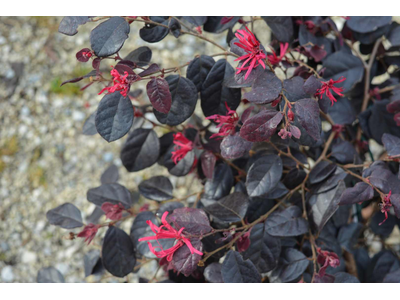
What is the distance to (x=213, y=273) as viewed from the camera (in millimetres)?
736

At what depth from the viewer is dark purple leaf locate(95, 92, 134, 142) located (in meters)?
0.59

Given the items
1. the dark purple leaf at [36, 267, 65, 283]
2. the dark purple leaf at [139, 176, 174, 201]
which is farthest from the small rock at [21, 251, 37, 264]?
the dark purple leaf at [139, 176, 174, 201]

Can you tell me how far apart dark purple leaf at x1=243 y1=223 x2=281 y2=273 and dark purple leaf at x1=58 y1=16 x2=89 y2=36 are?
45cm

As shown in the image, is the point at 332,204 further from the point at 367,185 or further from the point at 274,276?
the point at 274,276

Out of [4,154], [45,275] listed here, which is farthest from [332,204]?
[4,154]

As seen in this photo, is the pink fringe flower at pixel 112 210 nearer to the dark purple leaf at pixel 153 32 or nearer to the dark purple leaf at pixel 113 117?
the dark purple leaf at pixel 113 117

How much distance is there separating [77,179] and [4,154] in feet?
1.29

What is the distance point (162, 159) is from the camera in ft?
2.89

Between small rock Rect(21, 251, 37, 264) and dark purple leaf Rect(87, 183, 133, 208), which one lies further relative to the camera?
small rock Rect(21, 251, 37, 264)

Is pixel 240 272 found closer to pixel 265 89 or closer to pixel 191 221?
pixel 191 221

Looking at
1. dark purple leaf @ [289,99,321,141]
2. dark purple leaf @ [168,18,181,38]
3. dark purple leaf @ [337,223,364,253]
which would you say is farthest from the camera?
dark purple leaf @ [337,223,364,253]

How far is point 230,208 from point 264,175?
0.29ft

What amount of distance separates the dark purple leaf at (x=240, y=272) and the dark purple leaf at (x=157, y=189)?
0.25 meters

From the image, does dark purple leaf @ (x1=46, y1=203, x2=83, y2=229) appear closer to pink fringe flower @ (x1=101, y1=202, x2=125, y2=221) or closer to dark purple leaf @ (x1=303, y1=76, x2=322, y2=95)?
pink fringe flower @ (x1=101, y1=202, x2=125, y2=221)
